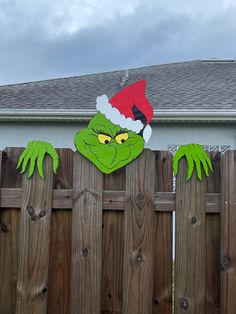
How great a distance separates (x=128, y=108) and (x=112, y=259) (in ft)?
2.46

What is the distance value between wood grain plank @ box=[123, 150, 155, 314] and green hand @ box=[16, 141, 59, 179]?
0.38m

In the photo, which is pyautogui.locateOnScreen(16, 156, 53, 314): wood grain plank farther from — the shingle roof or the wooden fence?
the shingle roof

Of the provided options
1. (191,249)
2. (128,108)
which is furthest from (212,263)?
(128,108)

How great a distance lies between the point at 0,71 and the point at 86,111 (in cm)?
761

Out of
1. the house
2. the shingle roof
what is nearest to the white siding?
the house

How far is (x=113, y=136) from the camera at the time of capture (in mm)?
2021

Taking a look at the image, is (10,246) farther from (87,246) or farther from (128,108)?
(128,108)

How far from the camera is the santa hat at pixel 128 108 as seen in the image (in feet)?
6.62

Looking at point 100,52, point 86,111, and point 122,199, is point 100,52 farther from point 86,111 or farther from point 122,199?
point 122,199

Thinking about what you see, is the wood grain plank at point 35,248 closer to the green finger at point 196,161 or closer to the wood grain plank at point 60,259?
the wood grain plank at point 60,259

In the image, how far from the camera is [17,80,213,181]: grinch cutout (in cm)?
200

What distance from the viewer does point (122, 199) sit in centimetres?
198

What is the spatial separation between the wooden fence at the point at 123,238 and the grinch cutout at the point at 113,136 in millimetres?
46

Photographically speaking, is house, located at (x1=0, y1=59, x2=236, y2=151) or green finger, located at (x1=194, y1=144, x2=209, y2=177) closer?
green finger, located at (x1=194, y1=144, x2=209, y2=177)
